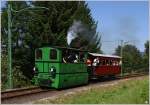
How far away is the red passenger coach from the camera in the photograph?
29.9 metres

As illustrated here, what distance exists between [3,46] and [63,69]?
13.5 meters

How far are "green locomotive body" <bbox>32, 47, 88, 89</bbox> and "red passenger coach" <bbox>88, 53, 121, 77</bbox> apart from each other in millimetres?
4525

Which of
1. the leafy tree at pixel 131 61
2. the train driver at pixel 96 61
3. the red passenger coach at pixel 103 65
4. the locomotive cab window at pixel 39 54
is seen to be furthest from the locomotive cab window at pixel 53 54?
the leafy tree at pixel 131 61

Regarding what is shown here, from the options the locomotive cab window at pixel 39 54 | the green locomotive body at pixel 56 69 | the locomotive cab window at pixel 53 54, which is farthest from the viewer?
the locomotive cab window at pixel 39 54

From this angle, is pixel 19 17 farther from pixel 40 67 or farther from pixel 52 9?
pixel 40 67

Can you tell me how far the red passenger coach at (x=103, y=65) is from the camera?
2992cm

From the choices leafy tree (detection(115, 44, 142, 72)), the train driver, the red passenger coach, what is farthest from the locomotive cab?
leafy tree (detection(115, 44, 142, 72))

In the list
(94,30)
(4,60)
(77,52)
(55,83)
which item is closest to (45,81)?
(55,83)

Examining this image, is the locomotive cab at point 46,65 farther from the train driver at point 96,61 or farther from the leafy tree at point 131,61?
the leafy tree at point 131,61

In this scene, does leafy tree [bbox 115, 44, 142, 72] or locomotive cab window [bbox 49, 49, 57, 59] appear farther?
leafy tree [bbox 115, 44, 142, 72]

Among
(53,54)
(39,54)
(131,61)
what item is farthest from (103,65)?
(131,61)

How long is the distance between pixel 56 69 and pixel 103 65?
31.1ft

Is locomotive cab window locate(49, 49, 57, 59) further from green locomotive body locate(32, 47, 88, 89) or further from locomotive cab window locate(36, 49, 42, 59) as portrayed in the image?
locomotive cab window locate(36, 49, 42, 59)

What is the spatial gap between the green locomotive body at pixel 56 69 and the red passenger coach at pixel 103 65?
453 centimetres
